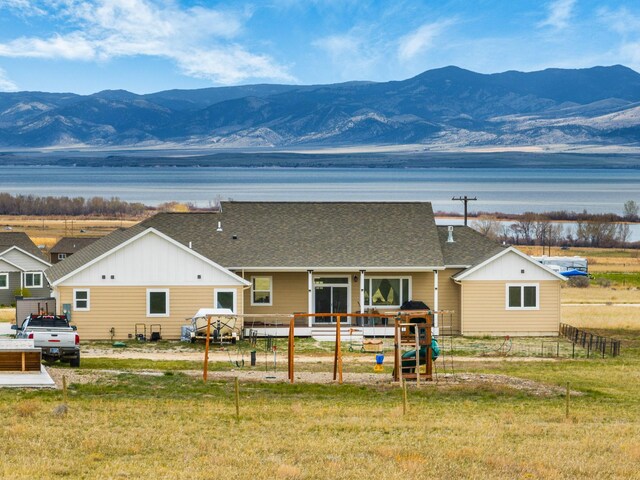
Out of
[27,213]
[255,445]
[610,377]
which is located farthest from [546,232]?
[255,445]

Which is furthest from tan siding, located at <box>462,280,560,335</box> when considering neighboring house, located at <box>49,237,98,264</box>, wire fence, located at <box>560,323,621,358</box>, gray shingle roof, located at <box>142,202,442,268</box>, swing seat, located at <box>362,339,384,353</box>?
neighboring house, located at <box>49,237,98,264</box>

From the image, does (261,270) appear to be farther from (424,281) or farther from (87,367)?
(87,367)

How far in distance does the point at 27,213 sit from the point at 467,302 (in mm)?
160925

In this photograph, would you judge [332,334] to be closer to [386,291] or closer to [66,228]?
[386,291]

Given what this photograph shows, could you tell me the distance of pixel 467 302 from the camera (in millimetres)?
46844

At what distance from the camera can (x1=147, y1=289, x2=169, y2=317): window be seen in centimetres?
4459

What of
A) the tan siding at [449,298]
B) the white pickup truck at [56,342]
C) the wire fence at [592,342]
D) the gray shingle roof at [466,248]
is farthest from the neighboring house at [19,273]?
the white pickup truck at [56,342]

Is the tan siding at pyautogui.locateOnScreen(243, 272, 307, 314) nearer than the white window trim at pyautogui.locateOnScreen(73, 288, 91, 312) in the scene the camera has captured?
No

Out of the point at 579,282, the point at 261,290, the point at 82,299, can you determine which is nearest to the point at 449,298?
the point at 261,290

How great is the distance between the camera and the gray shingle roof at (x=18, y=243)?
66.1 meters

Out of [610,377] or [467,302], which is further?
[467,302]

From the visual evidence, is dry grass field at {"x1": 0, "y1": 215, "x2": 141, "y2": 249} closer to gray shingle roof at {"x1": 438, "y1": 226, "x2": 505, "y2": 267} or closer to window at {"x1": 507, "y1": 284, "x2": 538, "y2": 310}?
gray shingle roof at {"x1": 438, "y1": 226, "x2": 505, "y2": 267}

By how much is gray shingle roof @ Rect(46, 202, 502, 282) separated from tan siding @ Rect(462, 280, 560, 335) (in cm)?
165

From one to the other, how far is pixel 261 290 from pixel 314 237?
11.6 ft
